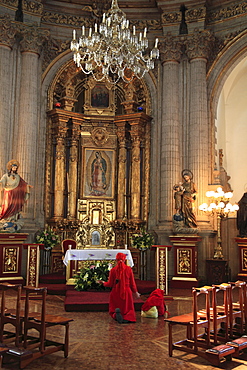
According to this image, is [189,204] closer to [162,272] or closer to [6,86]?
[162,272]

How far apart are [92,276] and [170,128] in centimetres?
606

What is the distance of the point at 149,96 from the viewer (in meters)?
15.4

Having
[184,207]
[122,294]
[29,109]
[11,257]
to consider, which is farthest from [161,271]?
[29,109]

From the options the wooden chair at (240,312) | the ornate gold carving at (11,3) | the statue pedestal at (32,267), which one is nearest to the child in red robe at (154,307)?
the wooden chair at (240,312)

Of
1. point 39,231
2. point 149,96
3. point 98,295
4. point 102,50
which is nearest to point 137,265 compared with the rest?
point 39,231

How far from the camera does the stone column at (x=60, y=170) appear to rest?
1488 cm

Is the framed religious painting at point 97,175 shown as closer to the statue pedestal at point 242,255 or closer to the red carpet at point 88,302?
the statue pedestal at point 242,255

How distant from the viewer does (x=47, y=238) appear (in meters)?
13.9

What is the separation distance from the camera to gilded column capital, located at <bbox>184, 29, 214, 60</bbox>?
1434cm

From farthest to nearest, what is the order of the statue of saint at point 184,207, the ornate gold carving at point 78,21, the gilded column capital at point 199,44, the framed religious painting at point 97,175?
the framed religious painting at point 97,175, the ornate gold carving at point 78,21, the gilded column capital at point 199,44, the statue of saint at point 184,207

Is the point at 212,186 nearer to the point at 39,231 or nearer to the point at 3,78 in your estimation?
the point at 39,231

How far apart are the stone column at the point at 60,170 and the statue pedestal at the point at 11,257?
2764mm

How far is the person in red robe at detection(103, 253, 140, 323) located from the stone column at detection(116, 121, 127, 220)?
6781mm

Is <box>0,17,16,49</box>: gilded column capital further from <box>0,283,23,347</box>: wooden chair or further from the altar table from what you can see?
<box>0,283,23,347</box>: wooden chair
